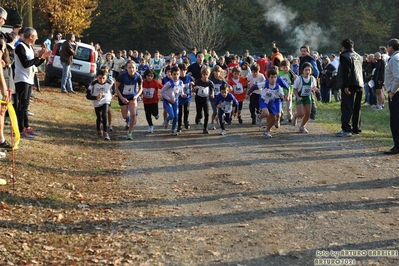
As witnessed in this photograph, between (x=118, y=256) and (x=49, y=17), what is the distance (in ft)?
99.1

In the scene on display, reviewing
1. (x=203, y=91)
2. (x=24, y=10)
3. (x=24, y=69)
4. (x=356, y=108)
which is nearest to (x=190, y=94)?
(x=203, y=91)

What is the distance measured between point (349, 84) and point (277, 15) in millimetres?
46342

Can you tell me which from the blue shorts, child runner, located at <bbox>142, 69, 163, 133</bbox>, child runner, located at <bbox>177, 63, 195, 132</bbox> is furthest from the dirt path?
child runner, located at <bbox>142, 69, 163, 133</bbox>

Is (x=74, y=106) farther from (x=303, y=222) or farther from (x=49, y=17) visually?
(x=49, y=17)

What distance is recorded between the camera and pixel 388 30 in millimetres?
59156

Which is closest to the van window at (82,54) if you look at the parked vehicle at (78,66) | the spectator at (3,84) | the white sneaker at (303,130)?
the parked vehicle at (78,66)

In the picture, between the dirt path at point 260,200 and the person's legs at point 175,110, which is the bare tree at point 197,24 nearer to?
the person's legs at point 175,110

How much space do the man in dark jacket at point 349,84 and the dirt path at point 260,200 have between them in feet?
2.58

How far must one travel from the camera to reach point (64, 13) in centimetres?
3375

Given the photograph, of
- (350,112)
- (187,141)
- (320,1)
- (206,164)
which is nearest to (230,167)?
(206,164)

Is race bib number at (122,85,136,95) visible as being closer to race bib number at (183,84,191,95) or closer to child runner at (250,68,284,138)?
race bib number at (183,84,191,95)

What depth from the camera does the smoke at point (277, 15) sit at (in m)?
58.4

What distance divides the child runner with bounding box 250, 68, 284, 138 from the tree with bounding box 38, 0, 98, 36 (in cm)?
2172

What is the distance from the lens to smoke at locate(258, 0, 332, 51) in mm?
57812
